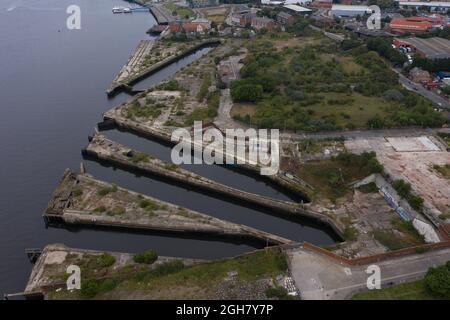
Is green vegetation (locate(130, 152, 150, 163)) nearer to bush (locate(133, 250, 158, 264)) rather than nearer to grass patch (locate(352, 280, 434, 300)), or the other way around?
bush (locate(133, 250, 158, 264))

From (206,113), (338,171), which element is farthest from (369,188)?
(206,113)

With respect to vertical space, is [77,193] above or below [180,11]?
below

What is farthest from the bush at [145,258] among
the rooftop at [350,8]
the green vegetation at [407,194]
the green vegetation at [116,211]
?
the rooftop at [350,8]

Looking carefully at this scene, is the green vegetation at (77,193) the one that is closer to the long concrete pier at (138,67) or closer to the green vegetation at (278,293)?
the green vegetation at (278,293)

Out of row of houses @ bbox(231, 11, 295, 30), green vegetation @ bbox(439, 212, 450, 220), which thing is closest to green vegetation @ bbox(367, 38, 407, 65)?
row of houses @ bbox(231, 11, 295, 30)

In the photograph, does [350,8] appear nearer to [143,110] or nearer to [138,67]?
[138,67]

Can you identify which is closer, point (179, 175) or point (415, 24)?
point (179, 175)
